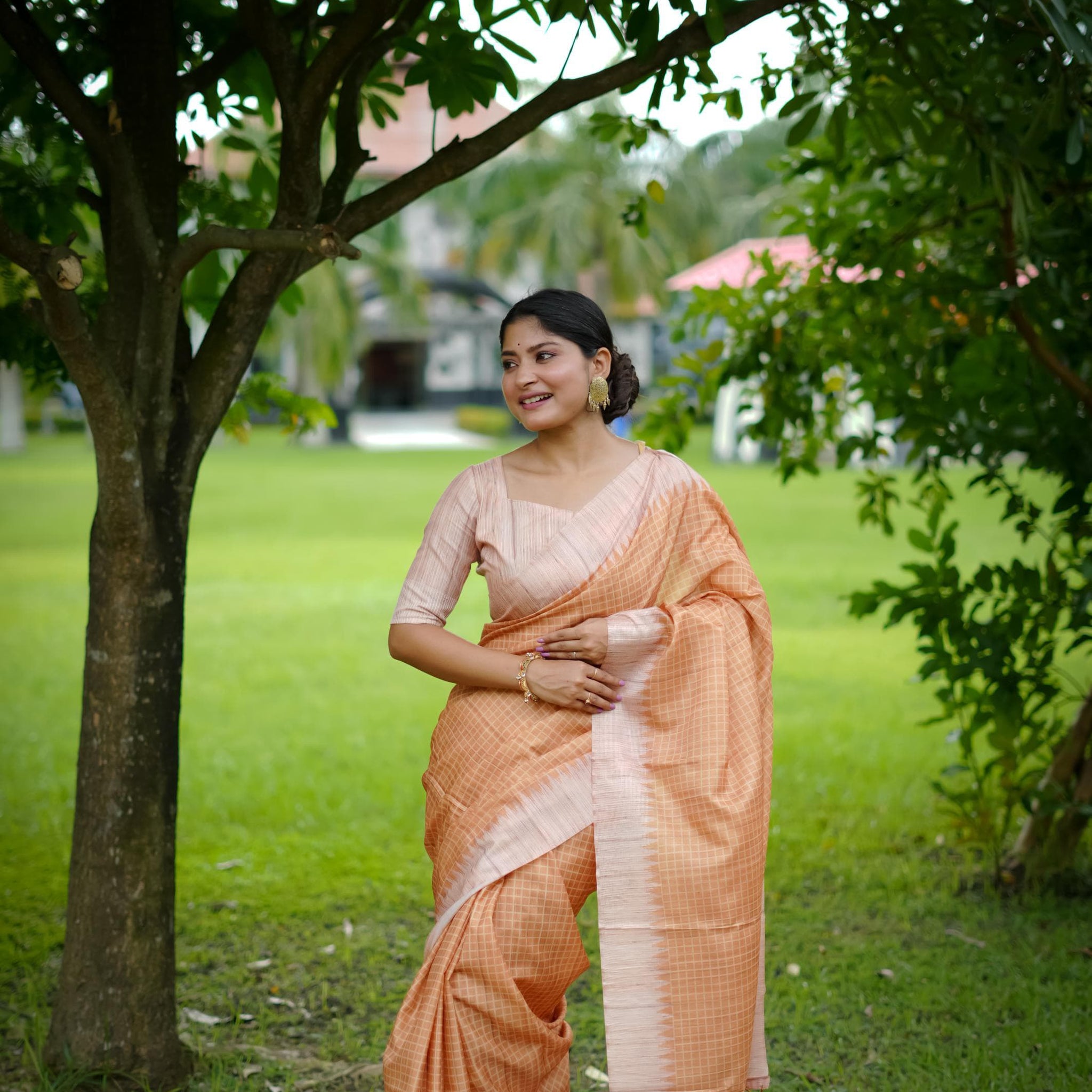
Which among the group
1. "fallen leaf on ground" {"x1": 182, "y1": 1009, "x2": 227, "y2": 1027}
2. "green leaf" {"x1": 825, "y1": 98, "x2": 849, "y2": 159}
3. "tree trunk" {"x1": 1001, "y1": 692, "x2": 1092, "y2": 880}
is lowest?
"fallen leaf on ground" {"x1": 182, "y1": 1009, "x2": 227, "y2": 1027}

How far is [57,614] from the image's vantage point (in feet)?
32.8

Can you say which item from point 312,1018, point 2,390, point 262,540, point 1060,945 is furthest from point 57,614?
point 2,390

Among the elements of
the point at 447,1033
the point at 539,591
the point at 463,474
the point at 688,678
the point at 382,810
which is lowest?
the point at 382,810

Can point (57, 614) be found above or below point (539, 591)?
below

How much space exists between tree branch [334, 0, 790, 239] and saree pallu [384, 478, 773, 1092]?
3.17 feet

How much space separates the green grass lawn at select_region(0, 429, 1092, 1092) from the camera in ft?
11.2

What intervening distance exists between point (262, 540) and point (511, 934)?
1281 cm

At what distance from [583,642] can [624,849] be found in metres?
0.40

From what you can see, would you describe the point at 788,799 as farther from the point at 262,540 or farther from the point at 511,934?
the point at 262,540

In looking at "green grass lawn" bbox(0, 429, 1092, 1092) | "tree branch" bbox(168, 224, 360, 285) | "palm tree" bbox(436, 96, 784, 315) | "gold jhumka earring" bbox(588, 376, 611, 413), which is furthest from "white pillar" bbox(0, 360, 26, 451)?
"gold jhumka earring" bbox(588, 376, 611, 413)

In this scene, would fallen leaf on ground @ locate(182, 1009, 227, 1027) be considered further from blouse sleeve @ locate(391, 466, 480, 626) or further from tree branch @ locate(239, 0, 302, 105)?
tree branch @ locate(239, 0, 302, 105)

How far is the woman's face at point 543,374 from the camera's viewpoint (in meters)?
2.48

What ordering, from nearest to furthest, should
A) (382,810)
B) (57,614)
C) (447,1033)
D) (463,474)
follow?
(447,1033) → (463,474) → (382,810) → (57,614)

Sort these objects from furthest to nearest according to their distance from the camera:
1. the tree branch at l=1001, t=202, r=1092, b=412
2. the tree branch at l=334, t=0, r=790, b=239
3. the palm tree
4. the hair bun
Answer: the palm tree
the tree branch at l=1001, t=202, r=1092, b=412
the tree branch at l=334, t=0, r=790, b=239
the hair bun
